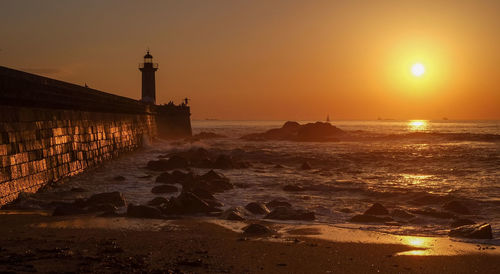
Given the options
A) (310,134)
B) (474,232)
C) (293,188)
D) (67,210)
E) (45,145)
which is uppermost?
(45,145)

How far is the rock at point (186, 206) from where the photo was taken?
8109mm

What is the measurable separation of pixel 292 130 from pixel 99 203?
50.6 meters

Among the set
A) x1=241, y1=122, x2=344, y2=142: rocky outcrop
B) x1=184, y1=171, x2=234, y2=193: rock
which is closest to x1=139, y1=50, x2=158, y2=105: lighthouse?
x1=241, y1=122, x2=344, y2=142: rocky outcrop

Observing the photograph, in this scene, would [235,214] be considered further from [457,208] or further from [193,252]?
[457,208]

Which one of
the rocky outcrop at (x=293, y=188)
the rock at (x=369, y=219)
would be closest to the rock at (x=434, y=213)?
the rock at (x=369, y=219)

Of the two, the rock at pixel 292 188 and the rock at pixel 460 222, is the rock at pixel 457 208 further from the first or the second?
the rock at pixel 292 188

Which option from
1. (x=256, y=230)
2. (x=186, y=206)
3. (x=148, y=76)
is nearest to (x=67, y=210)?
(x=186, y=206)

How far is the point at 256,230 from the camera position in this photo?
6508mm

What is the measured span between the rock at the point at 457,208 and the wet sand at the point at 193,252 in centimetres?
339

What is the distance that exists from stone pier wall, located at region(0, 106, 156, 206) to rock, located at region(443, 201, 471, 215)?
7709mm

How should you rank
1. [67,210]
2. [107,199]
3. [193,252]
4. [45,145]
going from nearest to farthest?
[193,252], [67,210], [107,199], [45,145]

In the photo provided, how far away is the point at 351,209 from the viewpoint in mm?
9211

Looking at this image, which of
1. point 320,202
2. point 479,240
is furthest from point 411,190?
point 479,240

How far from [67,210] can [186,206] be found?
1.88m
